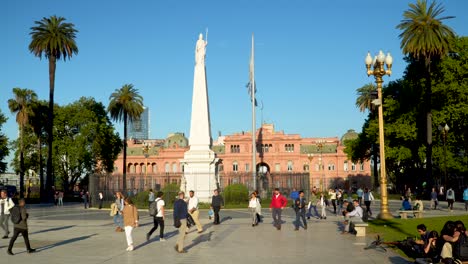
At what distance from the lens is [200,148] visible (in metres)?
36.4

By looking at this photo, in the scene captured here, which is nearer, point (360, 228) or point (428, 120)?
point (360, 228)

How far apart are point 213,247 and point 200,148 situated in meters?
21.9

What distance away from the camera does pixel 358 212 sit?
18.0 metres

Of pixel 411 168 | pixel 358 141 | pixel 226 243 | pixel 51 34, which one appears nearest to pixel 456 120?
pixel 411 168

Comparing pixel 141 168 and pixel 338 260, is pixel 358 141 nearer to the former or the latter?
pixel 338 260

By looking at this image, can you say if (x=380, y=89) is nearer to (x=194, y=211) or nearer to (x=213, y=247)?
(x=194, y=211)

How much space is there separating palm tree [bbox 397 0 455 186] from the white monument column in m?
16.4

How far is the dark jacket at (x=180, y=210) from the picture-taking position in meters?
14.1

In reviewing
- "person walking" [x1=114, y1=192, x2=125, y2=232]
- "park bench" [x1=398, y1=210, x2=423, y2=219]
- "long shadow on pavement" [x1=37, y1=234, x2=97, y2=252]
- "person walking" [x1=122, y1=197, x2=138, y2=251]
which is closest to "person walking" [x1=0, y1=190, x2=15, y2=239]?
"long shadow on pavement" [x1=37, y1=234, x2=97, y2=252]

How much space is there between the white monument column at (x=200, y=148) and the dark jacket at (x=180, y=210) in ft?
71.2

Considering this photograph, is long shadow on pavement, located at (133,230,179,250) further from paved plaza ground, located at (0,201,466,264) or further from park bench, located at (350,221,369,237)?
park bench, located at (350,221,369,237)

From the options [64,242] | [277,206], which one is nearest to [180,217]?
[64,242]

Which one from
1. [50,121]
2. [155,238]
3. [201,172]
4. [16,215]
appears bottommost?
[155,238]

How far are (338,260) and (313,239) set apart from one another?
4.50m
